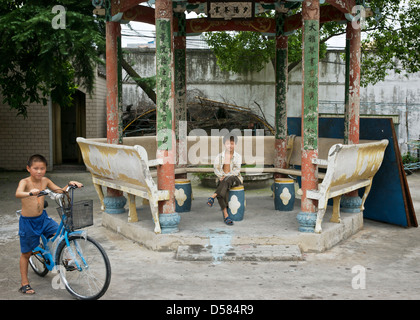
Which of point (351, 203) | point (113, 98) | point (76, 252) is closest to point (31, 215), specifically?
point (76, 252)

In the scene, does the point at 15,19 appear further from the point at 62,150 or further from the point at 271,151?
the point at 62,150

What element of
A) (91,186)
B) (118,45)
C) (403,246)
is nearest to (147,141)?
(118,45)

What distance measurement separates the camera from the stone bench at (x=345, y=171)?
21.2 feet

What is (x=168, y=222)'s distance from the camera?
6609 millimetres

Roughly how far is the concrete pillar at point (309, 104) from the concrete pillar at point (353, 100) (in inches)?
56.2

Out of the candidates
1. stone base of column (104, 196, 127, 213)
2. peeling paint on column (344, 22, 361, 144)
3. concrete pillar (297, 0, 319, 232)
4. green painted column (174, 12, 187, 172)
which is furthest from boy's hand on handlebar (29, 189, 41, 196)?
peeling paint on column (344, 22, 361, 144)

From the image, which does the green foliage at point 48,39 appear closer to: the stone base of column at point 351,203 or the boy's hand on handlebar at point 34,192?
the boy's hand on handlebar at point 34,192

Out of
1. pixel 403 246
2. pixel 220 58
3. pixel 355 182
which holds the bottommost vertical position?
pixel 403 246

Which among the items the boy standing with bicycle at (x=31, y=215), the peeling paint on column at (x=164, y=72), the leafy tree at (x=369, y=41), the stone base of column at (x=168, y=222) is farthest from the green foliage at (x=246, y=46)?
the boy standing with bicycle at (x=31, y=215)

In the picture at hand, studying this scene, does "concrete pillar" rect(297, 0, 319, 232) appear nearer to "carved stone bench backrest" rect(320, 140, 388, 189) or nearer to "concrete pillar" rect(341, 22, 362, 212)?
"carved stone bench backrest" rect(320, 140, 388, 189)

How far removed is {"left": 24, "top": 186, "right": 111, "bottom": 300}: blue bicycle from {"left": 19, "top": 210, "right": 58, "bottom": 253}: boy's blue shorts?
0.29ft

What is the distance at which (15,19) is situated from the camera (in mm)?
9523

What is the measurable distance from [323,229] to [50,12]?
6274mm

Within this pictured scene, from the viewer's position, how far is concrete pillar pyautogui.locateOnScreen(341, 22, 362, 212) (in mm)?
7855
